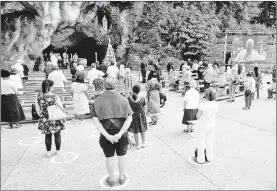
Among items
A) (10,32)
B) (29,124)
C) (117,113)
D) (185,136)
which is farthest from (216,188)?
(10,32)

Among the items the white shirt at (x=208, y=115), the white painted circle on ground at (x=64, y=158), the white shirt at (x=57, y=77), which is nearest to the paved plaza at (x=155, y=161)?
the white painted circle on ground at (x=64, y=158)

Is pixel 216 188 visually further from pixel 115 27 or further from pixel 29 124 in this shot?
pixel 115 27

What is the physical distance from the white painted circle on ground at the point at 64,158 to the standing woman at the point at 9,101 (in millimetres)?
2304

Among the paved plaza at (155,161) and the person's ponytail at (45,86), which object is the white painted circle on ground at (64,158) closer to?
the paved plaza at (155,161)

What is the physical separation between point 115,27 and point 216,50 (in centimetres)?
998

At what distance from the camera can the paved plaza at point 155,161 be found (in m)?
4.60

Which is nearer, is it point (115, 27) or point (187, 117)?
point (187, 117)

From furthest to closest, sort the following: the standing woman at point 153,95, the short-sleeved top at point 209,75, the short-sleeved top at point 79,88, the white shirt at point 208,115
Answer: the short-sleeved top at point 209,75 < the short-sleeved top at point 79,88 < the standing woman at point 153,95 < the white shirt at point 208,115

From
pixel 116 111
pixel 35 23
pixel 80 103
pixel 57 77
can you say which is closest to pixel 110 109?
pixel 116 111

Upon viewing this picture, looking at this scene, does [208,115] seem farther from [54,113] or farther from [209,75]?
[209,75]

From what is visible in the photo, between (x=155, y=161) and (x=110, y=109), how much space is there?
6.32ft

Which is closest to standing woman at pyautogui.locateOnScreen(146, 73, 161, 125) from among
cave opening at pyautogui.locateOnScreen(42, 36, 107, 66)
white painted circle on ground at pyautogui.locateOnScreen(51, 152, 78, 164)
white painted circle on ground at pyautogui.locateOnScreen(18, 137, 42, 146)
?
white painted circle on ground at pyautogui.locateOnScreen(51, 152, 78, 164)

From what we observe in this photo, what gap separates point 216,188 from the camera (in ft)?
14.4

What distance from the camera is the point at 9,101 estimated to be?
23.4 feet
